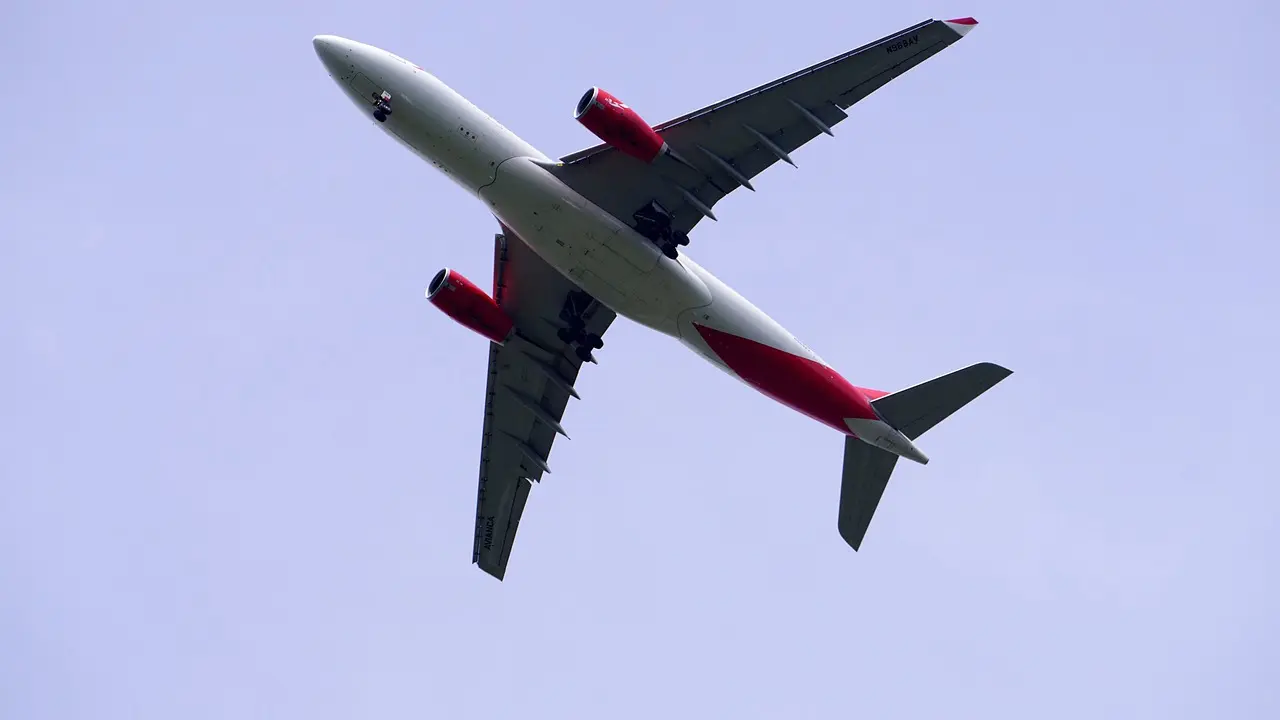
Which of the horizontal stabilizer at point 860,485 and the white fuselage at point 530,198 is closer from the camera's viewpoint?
the white fuselage at point 530,198

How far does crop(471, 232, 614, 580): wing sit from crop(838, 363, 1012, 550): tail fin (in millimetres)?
9518

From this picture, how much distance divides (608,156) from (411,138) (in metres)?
5.80

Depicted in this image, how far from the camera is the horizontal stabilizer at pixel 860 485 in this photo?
44.6 m

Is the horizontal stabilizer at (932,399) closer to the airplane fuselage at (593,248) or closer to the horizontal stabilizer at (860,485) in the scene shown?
the airplane fuselage at (593,248)

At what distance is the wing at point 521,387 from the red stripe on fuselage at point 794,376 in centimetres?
531

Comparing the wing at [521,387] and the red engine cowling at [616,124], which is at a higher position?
the red engine cowling at [616,124]

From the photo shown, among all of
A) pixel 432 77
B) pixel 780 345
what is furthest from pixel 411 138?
pixel 780 345

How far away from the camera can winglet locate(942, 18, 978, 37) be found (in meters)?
39.2

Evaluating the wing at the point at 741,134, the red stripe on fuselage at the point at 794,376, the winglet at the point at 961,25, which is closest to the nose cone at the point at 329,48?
the wing at the point at 741,134

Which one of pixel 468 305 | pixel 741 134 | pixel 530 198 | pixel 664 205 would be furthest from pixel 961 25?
pixel 468 305

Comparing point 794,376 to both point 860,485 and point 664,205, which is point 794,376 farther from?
point 664,205

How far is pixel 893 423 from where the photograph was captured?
4300cm

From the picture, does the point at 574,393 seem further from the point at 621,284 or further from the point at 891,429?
the point at 891,429

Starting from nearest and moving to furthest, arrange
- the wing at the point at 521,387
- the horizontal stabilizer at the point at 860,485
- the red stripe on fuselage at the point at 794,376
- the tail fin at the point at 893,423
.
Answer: the tail fin at the point at 893,423 < the red stripe on fuselage at the point at 794,376 < the horizontal stabilizer at the point at 860,485 < the wing at the point at 521,387
